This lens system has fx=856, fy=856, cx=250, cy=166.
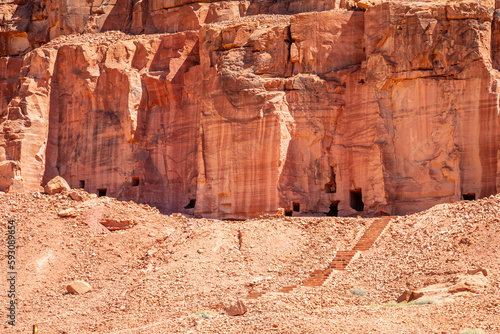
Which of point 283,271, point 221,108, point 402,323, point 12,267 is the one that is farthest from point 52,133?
point 402,323

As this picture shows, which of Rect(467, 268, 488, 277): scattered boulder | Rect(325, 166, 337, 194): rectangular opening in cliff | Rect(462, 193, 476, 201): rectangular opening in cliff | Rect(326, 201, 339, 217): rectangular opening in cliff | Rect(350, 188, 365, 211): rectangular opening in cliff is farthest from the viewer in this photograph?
Rect(325, 166, 337, 194): rectangular opening in cliff

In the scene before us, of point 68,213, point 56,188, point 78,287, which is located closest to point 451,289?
point 78,287

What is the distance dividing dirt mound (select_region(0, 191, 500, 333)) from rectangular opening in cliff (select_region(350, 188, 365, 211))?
11.4 ft

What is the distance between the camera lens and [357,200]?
111 feet

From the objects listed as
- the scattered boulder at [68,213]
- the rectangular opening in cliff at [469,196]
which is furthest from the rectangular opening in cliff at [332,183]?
the scattered boulder at [68,213]

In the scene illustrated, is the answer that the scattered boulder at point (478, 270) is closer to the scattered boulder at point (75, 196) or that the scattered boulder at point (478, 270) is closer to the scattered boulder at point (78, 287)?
the scattered boulder at point (78, 287)

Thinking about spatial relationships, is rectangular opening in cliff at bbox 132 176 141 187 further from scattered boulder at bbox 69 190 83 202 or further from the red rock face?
scattered boulder at bbox 69 190 83 202

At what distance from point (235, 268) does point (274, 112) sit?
27.2ft

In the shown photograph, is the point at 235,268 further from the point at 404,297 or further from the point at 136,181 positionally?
the point at 136,181

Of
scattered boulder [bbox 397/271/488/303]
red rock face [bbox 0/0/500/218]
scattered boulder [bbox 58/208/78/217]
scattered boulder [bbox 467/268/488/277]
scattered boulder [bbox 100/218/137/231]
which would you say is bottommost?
scattered boulder [bbox 397/271/488/303]

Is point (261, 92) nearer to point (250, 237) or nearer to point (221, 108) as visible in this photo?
point (221, 108)

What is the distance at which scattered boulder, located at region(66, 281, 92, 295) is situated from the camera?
27.1 meters

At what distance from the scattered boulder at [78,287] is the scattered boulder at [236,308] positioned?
257 inches

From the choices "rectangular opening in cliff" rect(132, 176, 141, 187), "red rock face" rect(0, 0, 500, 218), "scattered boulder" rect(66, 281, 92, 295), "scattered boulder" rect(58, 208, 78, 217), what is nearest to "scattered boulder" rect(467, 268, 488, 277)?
"red rock face" rect(0, 0, 500, 218)
